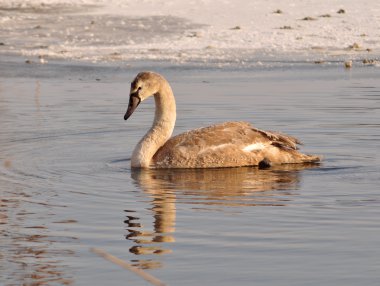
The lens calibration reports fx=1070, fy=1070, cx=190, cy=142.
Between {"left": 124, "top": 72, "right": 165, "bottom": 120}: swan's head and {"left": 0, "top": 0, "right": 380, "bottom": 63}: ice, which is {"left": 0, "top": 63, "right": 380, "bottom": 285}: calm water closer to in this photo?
{"left": 124, "top": 72, "right": 165, "bottom": 120}: swan's head

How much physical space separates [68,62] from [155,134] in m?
11.9

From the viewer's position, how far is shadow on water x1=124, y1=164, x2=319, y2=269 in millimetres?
8172

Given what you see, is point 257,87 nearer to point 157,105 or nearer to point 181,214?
point 157,105

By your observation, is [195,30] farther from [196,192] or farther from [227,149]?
[196,192]

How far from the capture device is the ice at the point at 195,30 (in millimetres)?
25344

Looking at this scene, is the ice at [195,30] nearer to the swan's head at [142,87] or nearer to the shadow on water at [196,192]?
the swan's head at [142,87]

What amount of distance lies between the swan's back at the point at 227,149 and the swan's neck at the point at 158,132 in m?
0.12

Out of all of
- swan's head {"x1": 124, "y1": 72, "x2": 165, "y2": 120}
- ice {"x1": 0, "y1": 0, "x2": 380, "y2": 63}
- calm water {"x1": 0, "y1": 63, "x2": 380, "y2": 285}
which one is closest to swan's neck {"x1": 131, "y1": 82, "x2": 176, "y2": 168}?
swan's head {"x1": 124, "y1": 72, "x2": 165, "y2": 120}

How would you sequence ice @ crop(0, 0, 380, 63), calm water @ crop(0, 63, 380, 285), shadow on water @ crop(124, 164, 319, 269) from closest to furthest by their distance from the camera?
calm water @ crop(0, 63, 380, 285)
shadow on water @ crop(124, 164, 319, 269)
ice @ crop(0, 0, 380, 63)

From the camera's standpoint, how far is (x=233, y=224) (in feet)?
28.5

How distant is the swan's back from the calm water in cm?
21

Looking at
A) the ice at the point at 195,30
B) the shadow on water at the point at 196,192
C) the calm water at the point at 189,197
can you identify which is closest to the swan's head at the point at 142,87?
the calm water at the point at 189,197

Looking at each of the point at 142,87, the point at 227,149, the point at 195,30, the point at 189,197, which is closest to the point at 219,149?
the point at 227,149

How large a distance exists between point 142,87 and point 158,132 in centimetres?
58
